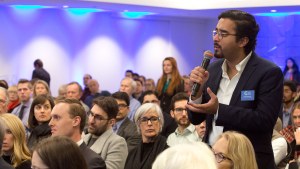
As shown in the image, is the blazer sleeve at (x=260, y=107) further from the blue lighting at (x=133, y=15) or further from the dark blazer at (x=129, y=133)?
the blue lighting at (x=133, y=15)

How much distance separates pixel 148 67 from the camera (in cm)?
1767

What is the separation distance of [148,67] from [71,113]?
507 inches

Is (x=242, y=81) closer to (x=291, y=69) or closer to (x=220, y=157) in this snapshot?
(x=220, y=157)

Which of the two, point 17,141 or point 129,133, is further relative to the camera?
point 129,133

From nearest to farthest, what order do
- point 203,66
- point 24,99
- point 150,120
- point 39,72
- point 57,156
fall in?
point 57,156, point 203,66, point 150,120, point 24,99, point 39,72

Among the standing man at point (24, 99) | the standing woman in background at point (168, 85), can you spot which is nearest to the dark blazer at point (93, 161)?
the standing man at point (24, 99)

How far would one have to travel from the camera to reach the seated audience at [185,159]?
83.0 inches

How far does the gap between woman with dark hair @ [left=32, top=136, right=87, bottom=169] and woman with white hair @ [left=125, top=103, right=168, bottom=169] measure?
7.41 feet

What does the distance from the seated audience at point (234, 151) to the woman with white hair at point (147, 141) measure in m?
1.87

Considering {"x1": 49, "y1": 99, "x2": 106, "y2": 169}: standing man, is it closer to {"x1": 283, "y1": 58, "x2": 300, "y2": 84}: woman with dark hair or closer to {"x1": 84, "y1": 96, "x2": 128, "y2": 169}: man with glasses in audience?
{"x1": 84, "y1": 96, "x2": 128, "y2": 169}: man with glasses in audience

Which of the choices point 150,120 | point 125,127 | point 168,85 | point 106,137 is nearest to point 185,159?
point 106,137

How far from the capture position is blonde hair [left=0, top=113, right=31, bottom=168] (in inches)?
188

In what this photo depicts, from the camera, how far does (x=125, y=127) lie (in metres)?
6.46

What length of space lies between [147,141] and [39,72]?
9645 millimetres
